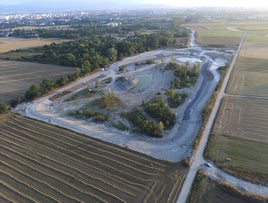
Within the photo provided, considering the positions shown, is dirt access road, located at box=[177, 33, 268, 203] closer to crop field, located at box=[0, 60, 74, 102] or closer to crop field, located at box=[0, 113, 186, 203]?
crop field, located at box=[0, 113, 186, 203]

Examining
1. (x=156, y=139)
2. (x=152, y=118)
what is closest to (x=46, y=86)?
(x=152, y=118)

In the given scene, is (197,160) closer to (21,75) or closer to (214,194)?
(214,194)

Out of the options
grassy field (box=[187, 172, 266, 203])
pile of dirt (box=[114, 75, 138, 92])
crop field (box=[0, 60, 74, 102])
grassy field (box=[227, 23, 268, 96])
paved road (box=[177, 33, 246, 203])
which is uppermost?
grassy field (box=[187, 172, 266, 203])

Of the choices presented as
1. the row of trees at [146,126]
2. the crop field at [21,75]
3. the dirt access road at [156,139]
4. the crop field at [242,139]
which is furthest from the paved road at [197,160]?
the crop field at [21,75]

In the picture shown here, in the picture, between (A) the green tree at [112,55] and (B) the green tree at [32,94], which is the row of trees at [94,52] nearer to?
(A) the green tree at [112,55]

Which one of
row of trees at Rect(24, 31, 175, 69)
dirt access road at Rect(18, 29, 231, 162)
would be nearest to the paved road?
dirt access road at Rect(18, 29, 231, 162)

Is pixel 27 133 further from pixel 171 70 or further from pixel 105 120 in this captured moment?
pixel 171 70
